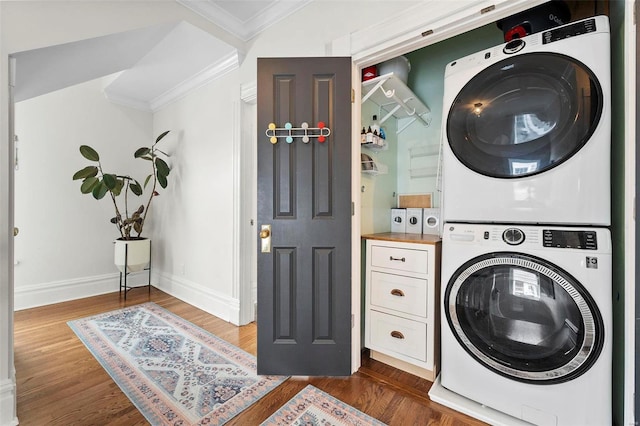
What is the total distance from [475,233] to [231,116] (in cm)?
235

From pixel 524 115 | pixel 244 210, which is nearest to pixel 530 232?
pixel 524 115

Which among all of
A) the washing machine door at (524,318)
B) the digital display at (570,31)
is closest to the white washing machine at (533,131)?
the digital display at (570,31)

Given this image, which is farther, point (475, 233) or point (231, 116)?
point (231, 116)

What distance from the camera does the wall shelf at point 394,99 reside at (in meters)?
1.85

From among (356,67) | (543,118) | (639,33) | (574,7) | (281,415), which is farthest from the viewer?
(356,67)

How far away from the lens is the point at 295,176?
173cm

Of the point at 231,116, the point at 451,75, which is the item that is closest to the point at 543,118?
the point at 451,75

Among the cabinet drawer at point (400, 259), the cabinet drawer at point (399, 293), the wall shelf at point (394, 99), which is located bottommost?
the cabinet drawer at point (399, 293)

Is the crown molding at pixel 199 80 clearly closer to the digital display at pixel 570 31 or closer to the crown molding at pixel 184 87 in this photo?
the crown molding at pixel 184 87

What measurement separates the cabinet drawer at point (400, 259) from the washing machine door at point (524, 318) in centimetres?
23

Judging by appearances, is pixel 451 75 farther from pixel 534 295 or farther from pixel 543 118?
pixel 534 295

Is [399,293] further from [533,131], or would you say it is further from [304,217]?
[533,131]

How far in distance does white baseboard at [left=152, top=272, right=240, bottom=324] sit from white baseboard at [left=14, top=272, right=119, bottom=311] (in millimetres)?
516

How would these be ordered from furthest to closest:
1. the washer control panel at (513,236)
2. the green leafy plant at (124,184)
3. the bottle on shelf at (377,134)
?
the green leafy plant at (124,184) < the bottle on shelf at (377,134) < the washer control panel at (513,236)
